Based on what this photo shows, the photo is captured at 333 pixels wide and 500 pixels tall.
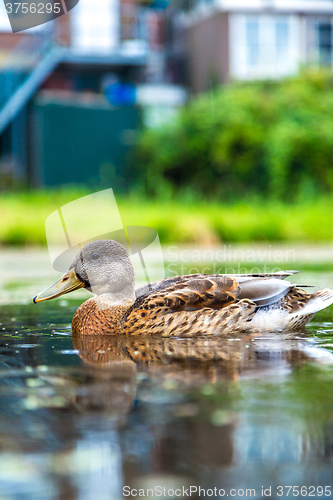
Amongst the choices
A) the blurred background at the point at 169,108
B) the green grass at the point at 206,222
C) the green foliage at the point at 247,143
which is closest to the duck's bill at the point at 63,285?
the green grass at the point at 206,222

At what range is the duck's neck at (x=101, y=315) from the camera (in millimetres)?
5395

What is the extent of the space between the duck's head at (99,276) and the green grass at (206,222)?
7316 millimetres

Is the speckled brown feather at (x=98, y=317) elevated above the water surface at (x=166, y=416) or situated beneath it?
situated beneath

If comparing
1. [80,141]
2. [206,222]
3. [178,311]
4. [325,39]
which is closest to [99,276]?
[178,311]

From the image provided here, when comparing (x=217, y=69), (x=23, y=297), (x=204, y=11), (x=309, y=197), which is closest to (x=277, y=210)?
(x=309, y=197)

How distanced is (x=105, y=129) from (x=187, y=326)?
17528 mm

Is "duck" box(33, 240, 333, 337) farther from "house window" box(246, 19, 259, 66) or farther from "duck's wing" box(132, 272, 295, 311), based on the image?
"house window" box(246, 19, 259, 66)

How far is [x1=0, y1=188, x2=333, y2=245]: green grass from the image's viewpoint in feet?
43.9

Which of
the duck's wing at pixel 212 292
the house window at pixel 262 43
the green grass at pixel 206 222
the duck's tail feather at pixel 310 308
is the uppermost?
the house window at pixel 262 43

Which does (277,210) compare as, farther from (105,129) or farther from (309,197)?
(105,129)

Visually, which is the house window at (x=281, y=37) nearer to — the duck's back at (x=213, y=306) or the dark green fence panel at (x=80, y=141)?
the dark green fence panel at (x=80, y=141)

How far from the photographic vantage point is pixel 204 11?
88.5 feet

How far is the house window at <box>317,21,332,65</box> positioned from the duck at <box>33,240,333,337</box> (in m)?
22.0

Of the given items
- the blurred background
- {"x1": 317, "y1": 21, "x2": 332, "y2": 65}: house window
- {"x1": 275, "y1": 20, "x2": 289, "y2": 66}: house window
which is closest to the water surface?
the blurred background
